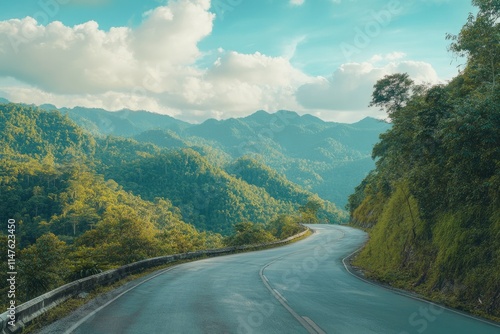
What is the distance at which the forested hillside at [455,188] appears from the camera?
12188 millimetres

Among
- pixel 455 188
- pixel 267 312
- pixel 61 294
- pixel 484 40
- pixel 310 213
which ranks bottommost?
pixel 310 213

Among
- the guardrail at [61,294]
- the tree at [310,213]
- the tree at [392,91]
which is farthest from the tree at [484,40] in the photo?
the tree at [310,213]

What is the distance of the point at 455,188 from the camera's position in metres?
14.7

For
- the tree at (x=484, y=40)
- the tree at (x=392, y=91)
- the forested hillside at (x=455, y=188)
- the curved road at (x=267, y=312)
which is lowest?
the curved road at (x=267, y=312)

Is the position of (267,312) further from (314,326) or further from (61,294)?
(61,294)

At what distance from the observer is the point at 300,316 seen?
9.63m

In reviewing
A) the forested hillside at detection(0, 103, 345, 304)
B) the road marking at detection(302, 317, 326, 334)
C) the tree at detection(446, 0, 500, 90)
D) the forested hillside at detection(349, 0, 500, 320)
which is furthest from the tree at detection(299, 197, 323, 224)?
the road marking at detection(302, 317, 326, 334)

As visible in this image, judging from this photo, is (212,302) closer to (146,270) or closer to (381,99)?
(146,270)

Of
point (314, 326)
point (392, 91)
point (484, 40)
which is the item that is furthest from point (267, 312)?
point (392, 91)

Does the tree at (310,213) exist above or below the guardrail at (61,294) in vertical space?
below

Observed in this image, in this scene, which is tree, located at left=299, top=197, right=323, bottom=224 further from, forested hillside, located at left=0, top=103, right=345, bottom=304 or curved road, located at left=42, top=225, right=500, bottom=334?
curved road, located at left=42, top=225, right=500, bottom=334

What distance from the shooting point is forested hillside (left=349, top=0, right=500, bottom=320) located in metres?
12.2

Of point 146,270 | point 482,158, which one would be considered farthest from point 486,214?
point 146,270

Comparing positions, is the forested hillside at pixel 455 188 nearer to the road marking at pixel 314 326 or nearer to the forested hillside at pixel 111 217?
the road marking at pixel 314 326
